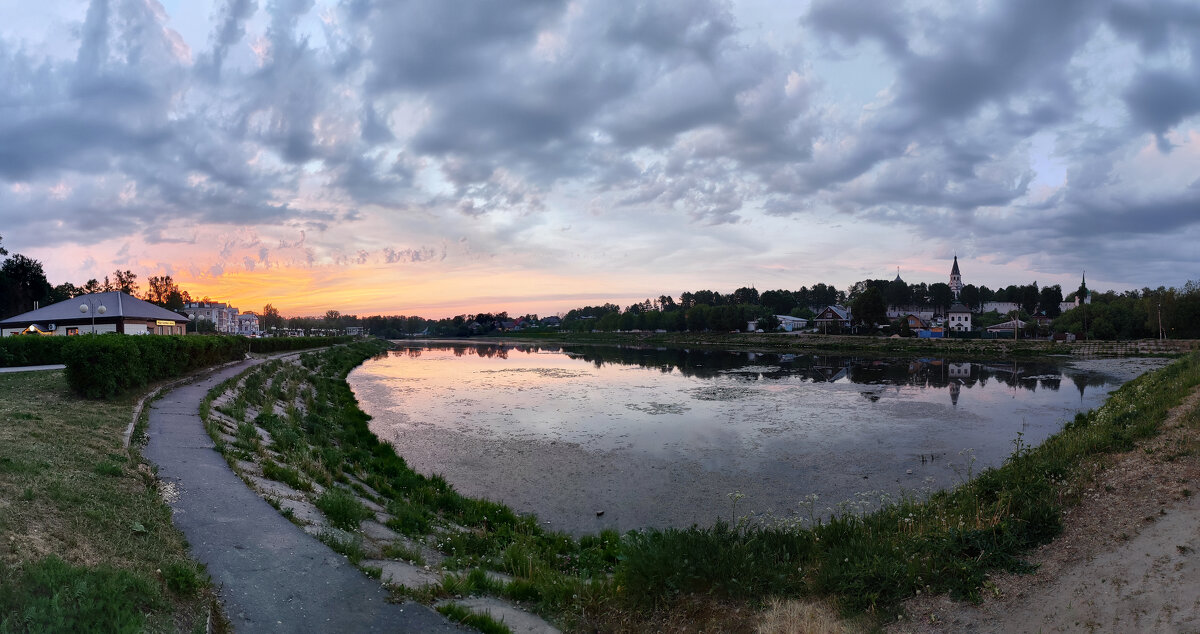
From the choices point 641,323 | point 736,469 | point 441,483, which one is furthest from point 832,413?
point 641,323

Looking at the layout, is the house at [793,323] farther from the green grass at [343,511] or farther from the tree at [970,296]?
the green grass at [343,511]

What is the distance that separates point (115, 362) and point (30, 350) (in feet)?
38.7

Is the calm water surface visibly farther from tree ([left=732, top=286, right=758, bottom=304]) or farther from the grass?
tree ([left=732, top=286, right=758, bottom=304])

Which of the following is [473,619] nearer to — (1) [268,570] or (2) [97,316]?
(1) [268,570]

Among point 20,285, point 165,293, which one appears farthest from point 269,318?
point 20,285

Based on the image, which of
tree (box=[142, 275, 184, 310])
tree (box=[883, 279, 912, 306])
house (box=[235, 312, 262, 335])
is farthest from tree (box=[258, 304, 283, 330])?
tree (box=[883, 279, 912, 306])

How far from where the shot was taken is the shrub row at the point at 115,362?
501 inches

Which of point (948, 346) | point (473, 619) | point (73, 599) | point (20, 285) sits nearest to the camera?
point (73, 599)

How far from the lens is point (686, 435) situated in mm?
18281

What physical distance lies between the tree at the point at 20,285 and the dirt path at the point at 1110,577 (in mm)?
78117

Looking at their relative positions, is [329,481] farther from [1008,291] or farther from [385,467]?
[1008,291]

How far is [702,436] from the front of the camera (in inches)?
712

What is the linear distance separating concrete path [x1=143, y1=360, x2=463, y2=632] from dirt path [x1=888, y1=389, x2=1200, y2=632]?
518 cm

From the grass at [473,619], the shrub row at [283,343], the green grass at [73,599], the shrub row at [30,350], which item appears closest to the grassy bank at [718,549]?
the grass at [473,619]
